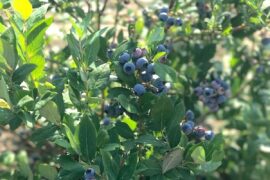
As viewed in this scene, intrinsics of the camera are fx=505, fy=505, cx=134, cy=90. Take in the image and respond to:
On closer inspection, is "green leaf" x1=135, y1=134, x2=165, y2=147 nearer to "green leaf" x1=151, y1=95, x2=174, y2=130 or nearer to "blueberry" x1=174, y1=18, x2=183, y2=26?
"green leaf" x1=151, y1=95, x2=174, y2=130

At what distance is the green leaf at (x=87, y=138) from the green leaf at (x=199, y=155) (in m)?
0.30

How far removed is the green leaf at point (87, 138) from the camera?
146 centimetres

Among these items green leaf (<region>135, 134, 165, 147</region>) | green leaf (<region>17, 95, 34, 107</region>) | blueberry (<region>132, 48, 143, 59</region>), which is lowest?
green leaf (<region>135, 134, 165, 147</region>)

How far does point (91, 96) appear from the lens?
1673mm

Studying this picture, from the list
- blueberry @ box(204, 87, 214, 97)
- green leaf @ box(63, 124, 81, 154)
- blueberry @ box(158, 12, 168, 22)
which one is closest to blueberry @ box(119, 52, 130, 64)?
green leaf @ box(63, 124, 81, 154)

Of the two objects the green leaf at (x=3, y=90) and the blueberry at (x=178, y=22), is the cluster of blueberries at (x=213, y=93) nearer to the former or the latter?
the blueberry at (x=178, y=22)

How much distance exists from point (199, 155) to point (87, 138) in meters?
0.34

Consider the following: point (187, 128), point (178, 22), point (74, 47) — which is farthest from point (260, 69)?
point (74, 47)

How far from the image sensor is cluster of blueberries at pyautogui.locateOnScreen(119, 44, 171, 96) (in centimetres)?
165

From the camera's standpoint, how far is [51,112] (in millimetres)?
1584

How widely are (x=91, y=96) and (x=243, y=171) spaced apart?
184 cm

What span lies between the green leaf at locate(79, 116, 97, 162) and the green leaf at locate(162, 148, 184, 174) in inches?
9.1

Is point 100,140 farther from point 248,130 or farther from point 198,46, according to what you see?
point 248,130

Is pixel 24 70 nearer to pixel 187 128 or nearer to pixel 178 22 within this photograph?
pixel 187 128
